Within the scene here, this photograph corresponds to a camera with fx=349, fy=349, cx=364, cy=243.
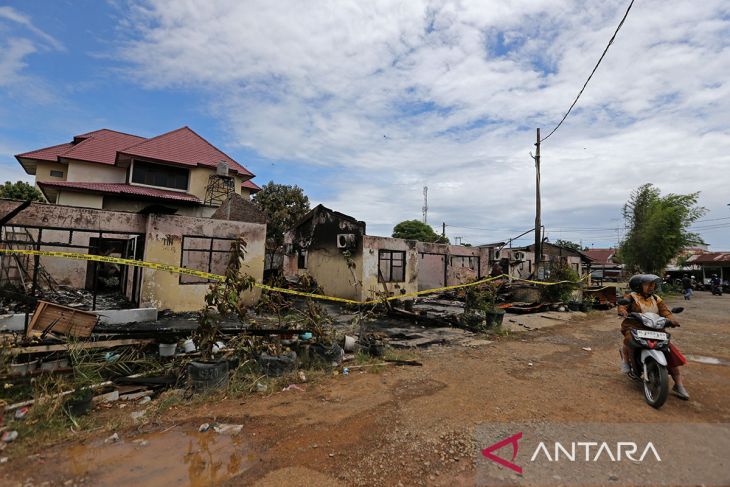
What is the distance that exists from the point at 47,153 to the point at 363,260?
68.3ft

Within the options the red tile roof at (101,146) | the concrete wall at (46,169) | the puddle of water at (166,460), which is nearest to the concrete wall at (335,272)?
the puddle of water at (166,460)

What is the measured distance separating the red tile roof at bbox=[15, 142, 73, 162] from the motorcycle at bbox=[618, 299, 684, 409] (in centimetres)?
2723

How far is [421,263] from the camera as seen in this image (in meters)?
19.4

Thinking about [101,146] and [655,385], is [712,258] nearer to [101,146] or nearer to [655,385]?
[655,385]

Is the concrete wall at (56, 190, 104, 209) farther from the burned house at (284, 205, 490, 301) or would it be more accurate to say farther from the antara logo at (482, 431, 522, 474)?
the antara logo at (482, 431, 522, 474)

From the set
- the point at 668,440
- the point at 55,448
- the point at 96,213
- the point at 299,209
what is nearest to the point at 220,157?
the point at 299,209

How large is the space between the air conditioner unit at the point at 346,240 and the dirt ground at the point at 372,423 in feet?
28.1

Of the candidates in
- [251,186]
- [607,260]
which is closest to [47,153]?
[251,186]

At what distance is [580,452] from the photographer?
303cm

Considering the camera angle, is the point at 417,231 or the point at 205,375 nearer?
the point at 205,375

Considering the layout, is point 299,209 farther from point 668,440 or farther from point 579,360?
point 668,440

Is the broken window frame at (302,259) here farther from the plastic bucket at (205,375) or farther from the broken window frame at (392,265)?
the plastic bucket at (205,375)

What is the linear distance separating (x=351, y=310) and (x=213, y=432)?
9.41 m

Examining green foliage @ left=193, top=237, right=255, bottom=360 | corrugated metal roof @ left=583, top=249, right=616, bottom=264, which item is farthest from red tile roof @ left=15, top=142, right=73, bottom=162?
corrugated metal roof @ left=583, top=249, right=616, bottom=264
